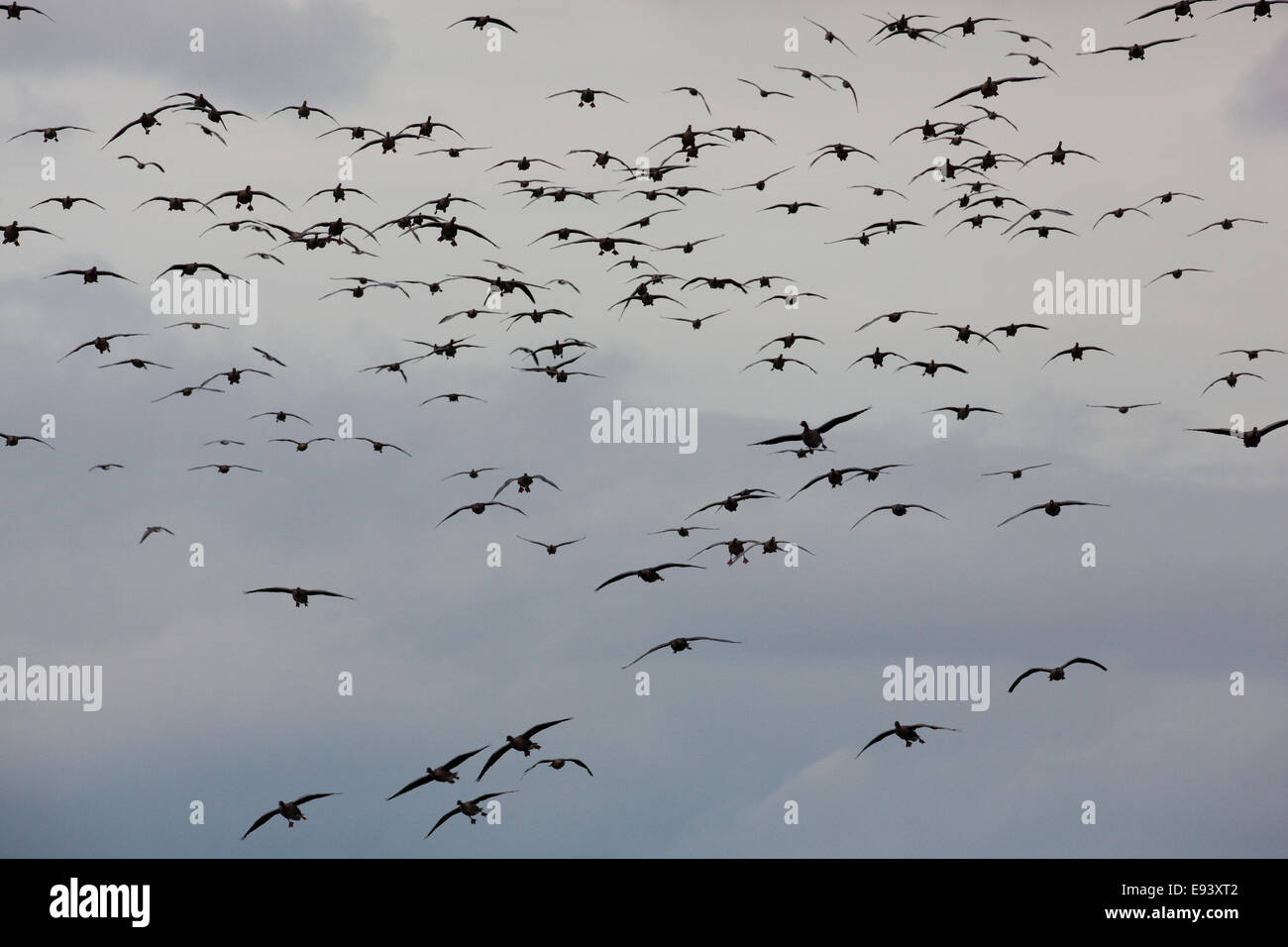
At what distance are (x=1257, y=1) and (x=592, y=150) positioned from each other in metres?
23.7

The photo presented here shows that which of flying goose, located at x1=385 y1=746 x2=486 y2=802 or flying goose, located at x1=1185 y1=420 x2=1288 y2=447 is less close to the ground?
flying goose, located at x1=1185 y1=420 x2=1288 y2=447

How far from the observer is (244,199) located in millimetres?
74312

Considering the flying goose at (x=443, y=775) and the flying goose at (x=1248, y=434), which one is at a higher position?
the flying goose at (x=1248, y=434)

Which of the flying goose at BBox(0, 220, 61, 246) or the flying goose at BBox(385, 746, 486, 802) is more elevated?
the flying goose at BBox(0, 220, 61, 246)

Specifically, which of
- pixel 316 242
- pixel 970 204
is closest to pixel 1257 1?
pixel 970 204

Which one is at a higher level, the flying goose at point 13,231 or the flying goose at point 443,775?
the flying goose at point 13,231

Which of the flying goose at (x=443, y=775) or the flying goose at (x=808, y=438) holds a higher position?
the flying goose at (x=808, y=438)
